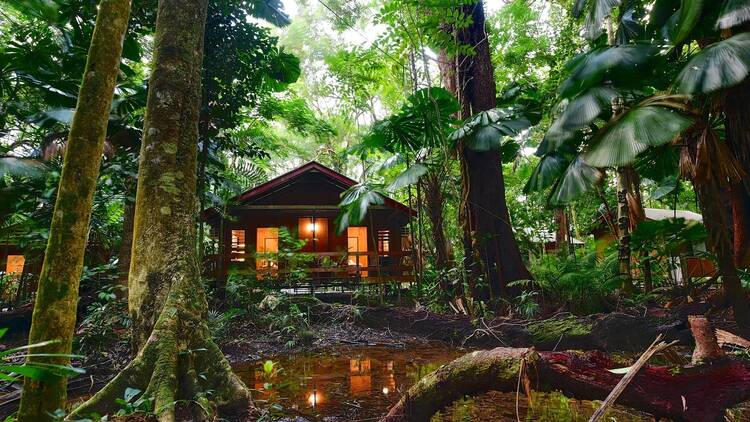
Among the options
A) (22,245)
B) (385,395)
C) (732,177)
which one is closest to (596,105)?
(732,177)

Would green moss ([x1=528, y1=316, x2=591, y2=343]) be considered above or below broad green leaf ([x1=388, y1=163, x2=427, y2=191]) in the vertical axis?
below

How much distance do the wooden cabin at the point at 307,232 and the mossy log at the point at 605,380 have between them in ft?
21.4

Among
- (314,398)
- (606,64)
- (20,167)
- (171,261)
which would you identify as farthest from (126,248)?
(606,64)

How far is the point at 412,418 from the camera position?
7.91 ft

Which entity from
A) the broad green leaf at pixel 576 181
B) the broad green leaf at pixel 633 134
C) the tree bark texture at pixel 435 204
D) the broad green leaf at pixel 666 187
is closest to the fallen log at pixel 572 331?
the tree bark texture at pixel 435 204

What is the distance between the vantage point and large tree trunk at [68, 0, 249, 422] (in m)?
2.82

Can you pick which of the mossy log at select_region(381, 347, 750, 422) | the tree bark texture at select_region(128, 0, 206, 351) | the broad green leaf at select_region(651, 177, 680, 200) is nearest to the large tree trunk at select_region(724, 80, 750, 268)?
the mossy log at select_region(381, 347, 750, 422)

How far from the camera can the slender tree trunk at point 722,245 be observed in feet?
15.5

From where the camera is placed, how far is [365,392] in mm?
4000

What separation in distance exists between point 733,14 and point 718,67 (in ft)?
2.21

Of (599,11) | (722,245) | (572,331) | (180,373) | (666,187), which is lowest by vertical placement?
(572,331)

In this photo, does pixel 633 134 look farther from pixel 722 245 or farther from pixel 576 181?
pixel 722 245

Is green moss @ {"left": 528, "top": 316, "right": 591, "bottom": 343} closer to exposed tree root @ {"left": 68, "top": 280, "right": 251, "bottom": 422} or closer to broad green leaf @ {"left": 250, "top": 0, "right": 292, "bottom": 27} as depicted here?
exposed tree root @ {"left": 68, "top": 280, "right": 251, "bottom": 422}

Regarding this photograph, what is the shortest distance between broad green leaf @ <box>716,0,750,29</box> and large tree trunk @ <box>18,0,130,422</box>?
5.75 metres
